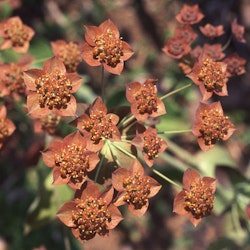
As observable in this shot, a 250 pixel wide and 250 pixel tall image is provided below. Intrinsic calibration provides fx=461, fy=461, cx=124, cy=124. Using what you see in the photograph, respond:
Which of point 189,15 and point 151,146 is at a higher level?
point 189,15

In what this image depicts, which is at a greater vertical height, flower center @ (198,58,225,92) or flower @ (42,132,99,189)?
flower center @ (198,58,225,92)

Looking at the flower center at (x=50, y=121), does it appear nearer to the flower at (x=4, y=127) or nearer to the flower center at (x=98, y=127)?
the flower at (x=4, y=127)

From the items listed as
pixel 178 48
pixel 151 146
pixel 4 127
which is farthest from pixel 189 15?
pixel 4 127

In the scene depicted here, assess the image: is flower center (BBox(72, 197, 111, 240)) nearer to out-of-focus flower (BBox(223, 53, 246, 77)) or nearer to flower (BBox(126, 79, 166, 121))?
flower (BBox(126, 79, 166, 121))

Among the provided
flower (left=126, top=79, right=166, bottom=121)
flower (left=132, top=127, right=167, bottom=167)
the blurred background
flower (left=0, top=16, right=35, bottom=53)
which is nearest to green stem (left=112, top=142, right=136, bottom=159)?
flower (left=132, top=127, right=167, bottom=167)

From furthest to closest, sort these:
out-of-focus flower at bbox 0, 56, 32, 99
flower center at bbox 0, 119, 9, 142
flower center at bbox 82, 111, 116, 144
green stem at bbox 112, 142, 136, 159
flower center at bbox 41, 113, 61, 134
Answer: flower center at bbox 41, 113, 61, 134
out-of-focus flower at bbox 0, 56, 32, 99
flower center at bbox 0, 119, 9, 142
green stem at bbox 112, 142, 136, 159
flower center at bbox 82, 111, 116, 144

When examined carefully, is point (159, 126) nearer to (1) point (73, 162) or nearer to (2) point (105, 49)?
(2) point (105, 49)
